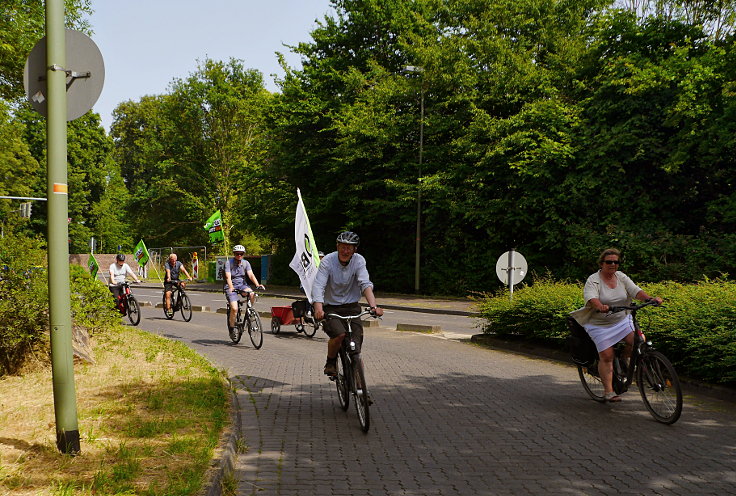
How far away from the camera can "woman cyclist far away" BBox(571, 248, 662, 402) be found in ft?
22.4

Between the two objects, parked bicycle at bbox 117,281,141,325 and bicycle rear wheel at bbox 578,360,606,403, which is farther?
parked bicycle at bbox 117,281,141,325

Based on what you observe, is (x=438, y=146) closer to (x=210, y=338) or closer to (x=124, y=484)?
(x=210, y=338)

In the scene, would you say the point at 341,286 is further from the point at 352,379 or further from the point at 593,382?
the point at 593,382

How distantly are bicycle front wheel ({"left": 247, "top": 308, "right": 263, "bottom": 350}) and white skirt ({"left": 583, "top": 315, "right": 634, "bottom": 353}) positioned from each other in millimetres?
6676

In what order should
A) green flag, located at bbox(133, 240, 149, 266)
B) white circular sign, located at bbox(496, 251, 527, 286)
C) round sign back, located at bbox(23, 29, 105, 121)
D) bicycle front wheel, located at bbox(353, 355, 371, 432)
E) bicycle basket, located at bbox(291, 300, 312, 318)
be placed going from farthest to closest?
1. green flag, located at bbox(133, 240, 149, 266)
2. white circular sign, located at bbox(496, 251, 527, 286)
3. bicycle basket, located at bbox(291, 300, 312, 318)
4. bicycle front wheel, located at bbox(353, 355, 371, 432)
5. round sign back, located at bbox(23, 29, 105, 121)

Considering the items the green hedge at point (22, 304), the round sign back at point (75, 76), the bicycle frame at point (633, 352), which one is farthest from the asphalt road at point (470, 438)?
the round sign back at point (75, 76)

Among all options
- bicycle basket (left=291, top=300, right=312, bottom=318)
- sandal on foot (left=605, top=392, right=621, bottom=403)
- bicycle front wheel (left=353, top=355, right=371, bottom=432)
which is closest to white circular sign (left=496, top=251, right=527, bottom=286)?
bicycle basket (left=291, top=300, right=312, bottom=318)

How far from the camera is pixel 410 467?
490cm

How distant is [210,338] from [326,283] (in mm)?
7708

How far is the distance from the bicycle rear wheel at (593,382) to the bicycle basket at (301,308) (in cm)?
663

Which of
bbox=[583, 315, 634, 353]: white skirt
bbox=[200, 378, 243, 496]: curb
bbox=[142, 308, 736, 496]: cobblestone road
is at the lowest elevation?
bbox=[142, 308, 736, 496]: cobblestone road

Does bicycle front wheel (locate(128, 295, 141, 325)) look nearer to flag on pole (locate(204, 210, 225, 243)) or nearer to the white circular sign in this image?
the white circular sign

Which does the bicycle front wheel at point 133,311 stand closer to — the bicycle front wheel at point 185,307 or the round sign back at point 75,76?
the bicycle front wheel at point 185,307

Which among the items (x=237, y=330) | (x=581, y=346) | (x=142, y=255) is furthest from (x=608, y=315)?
(x=142, y=255)
